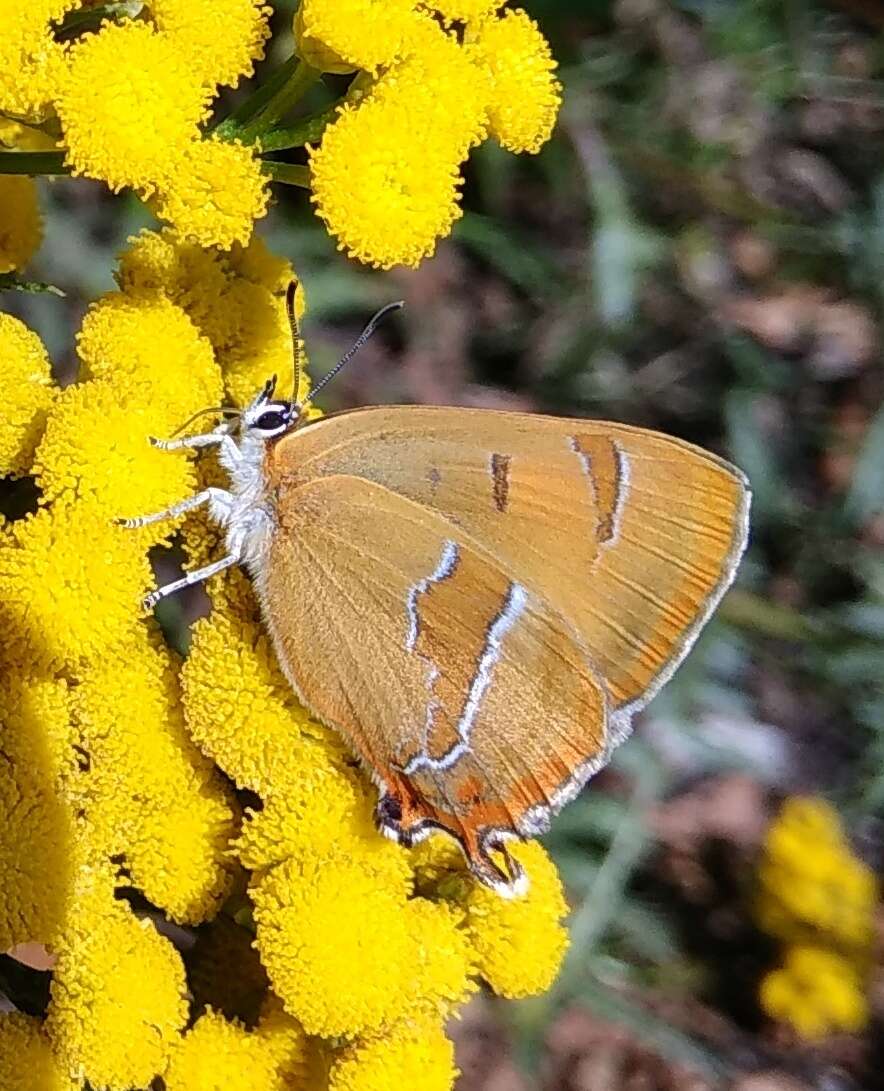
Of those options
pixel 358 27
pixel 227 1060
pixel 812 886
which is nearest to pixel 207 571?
pixel 227 1060

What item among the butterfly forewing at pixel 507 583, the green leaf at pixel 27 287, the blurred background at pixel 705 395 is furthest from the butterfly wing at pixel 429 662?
the blurred background at pixel 705 395

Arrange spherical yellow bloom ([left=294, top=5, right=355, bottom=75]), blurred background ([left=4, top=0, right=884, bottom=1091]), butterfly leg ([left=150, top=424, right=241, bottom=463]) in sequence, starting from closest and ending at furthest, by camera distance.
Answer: spherical yellow bloom ([left=294, top=5, right=355, bottom=75])
butterfly leg ([left=150, top=424, right=241, bottom=463])
blurred background ([left=4, top=0, right=884, bottom=1091])

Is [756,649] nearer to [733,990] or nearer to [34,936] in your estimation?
[733,990]

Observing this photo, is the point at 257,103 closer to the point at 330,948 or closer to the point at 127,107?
the point at 127,107

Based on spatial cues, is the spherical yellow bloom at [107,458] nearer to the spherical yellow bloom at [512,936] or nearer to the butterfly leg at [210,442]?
the butterfly leg at [210,442]

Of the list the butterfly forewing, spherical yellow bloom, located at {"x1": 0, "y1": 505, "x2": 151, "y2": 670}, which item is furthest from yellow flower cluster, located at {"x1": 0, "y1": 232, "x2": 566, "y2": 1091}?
the butterfly forewing

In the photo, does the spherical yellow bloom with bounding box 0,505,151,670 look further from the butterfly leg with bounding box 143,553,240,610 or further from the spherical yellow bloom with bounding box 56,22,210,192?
the spherical yellow bloom with bounding box 56,22,210,192
